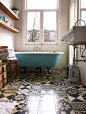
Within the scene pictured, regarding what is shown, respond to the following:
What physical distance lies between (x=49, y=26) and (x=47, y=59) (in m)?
1.56

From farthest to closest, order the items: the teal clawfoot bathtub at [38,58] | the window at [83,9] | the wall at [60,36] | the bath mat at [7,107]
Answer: the wall at [60,36] < the teal clawfoot bathtub at [38,58] < the window at [83,9] < the bath mat at [7,107]

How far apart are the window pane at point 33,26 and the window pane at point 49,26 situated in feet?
0.88

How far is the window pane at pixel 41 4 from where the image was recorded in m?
4.30

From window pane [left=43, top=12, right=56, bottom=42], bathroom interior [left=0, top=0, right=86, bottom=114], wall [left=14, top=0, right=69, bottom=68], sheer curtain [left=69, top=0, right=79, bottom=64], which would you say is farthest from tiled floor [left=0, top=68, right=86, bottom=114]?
window pane [left=43, top=12, right=56, bottom=42]

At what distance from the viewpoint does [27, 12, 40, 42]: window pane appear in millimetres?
4316

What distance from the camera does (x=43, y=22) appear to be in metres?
4.28

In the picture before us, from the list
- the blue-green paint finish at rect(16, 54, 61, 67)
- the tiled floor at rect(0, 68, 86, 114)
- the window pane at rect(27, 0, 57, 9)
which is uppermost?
the window pane at rect(27, 0, 57, 9)

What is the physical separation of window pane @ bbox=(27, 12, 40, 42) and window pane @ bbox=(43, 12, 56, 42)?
0.27 metres

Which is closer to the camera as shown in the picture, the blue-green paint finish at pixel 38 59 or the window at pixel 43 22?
the blue-green paint finish at pixel 38 59

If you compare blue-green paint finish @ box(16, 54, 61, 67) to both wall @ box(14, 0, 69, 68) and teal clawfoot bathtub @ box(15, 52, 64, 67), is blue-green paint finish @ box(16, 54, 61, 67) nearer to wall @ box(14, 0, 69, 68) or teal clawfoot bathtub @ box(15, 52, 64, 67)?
teal clawfoot bathtub @ box(15, 52, 64, 67)

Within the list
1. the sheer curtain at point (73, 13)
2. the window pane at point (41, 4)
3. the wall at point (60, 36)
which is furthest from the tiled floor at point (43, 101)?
the window pane at point (41, 4)

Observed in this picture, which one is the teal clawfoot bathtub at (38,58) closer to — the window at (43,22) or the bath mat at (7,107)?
the window at (43,22)

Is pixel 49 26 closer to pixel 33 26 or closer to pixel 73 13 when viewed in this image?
pixel 33 26

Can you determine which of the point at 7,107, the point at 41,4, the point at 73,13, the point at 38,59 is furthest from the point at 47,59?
the point at 41,4
